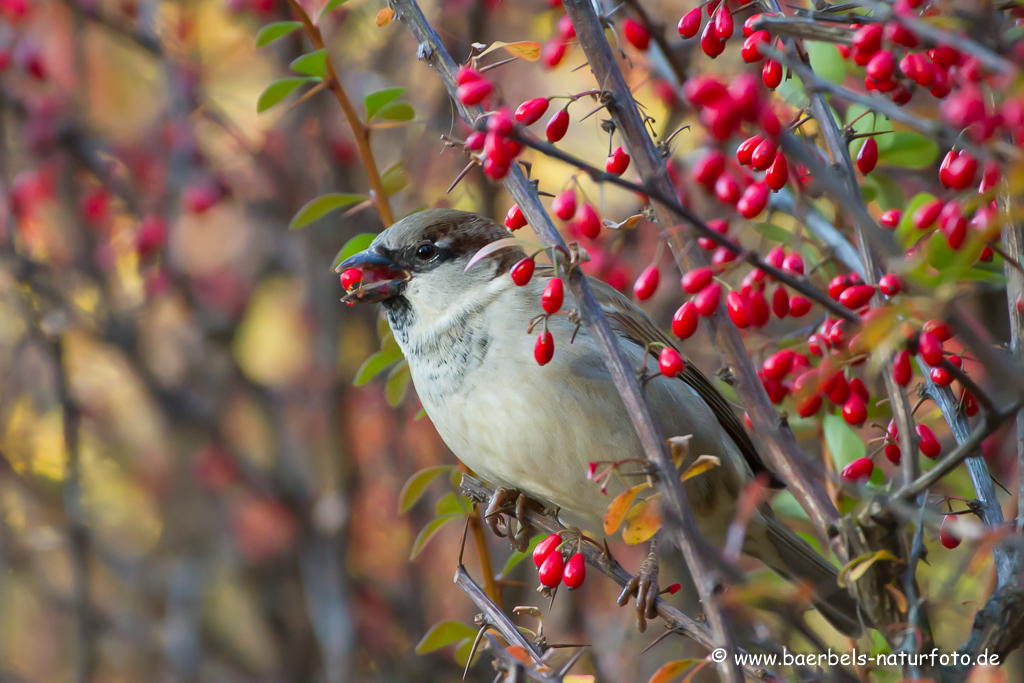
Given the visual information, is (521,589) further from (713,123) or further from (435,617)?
(713,123)

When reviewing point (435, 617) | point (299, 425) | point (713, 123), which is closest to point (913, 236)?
point (713, 123)

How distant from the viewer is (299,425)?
3467 millimetres

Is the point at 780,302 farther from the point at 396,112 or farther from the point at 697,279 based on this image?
the point at 396,112

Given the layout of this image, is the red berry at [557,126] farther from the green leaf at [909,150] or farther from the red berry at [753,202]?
the green leaf at [909,150]

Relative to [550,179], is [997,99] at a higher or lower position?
higher

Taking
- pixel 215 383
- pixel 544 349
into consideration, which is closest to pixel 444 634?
pixel 544 349

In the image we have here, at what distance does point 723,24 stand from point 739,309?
473 millimetres

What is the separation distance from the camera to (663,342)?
7.13ft

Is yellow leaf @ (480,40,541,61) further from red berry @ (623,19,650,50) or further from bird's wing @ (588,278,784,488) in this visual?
bird's wing @ (588,278,784,488)

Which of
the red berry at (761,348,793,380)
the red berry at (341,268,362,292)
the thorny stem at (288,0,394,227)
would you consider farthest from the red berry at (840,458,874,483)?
the red berry at (341,268,362,292)

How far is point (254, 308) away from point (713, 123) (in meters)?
3.29

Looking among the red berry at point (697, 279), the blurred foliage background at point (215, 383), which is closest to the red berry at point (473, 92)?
the red berry at point (697, 279)

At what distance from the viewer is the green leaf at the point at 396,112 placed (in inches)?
70.3

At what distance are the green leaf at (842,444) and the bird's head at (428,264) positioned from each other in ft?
2.77
